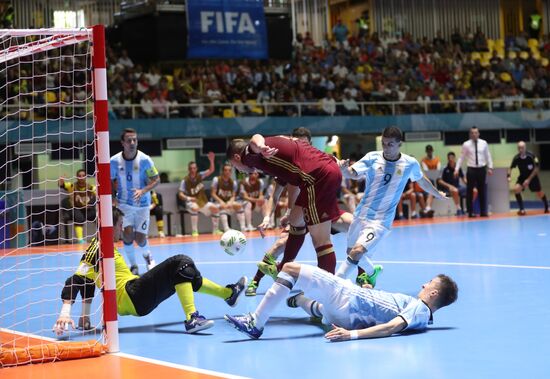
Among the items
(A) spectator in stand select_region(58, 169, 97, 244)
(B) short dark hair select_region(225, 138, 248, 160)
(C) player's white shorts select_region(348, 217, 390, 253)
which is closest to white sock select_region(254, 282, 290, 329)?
(B) short dark hair select_region(225, 138, 248, 160)

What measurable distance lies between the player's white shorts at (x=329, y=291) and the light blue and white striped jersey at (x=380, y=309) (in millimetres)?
42

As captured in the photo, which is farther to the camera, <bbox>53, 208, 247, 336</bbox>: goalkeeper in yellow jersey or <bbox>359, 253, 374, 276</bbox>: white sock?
<bbox>359, 253, 374, 276</bbox>: white sock

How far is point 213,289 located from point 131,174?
4.56m

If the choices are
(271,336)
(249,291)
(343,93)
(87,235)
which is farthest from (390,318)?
(343,93)

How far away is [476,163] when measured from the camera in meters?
20.6

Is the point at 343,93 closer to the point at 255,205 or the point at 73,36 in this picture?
the point at 255,205

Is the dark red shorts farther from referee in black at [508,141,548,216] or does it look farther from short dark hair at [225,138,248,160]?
referee in black at [508,141,548,216]

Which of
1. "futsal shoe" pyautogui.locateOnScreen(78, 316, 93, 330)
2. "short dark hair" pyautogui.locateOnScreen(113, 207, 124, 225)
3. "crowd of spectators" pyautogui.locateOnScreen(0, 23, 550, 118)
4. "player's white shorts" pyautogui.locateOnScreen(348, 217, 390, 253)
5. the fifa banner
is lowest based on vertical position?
"futsal shoe" pyautogui.locateOnScreen(78, 316, 93, 330)

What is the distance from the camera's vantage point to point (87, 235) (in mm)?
17797

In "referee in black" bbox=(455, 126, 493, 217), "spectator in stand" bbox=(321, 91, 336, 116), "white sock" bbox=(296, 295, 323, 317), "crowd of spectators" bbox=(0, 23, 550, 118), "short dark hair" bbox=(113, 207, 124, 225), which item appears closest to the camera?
"white sock" bbox=(296, 295, 323, 317)

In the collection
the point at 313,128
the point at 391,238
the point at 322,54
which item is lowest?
the point at 391,238

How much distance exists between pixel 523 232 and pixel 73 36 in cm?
1127

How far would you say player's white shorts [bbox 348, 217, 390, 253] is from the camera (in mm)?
8906

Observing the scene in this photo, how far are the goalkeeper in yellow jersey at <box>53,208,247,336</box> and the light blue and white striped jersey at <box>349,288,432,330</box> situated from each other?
1248mm
